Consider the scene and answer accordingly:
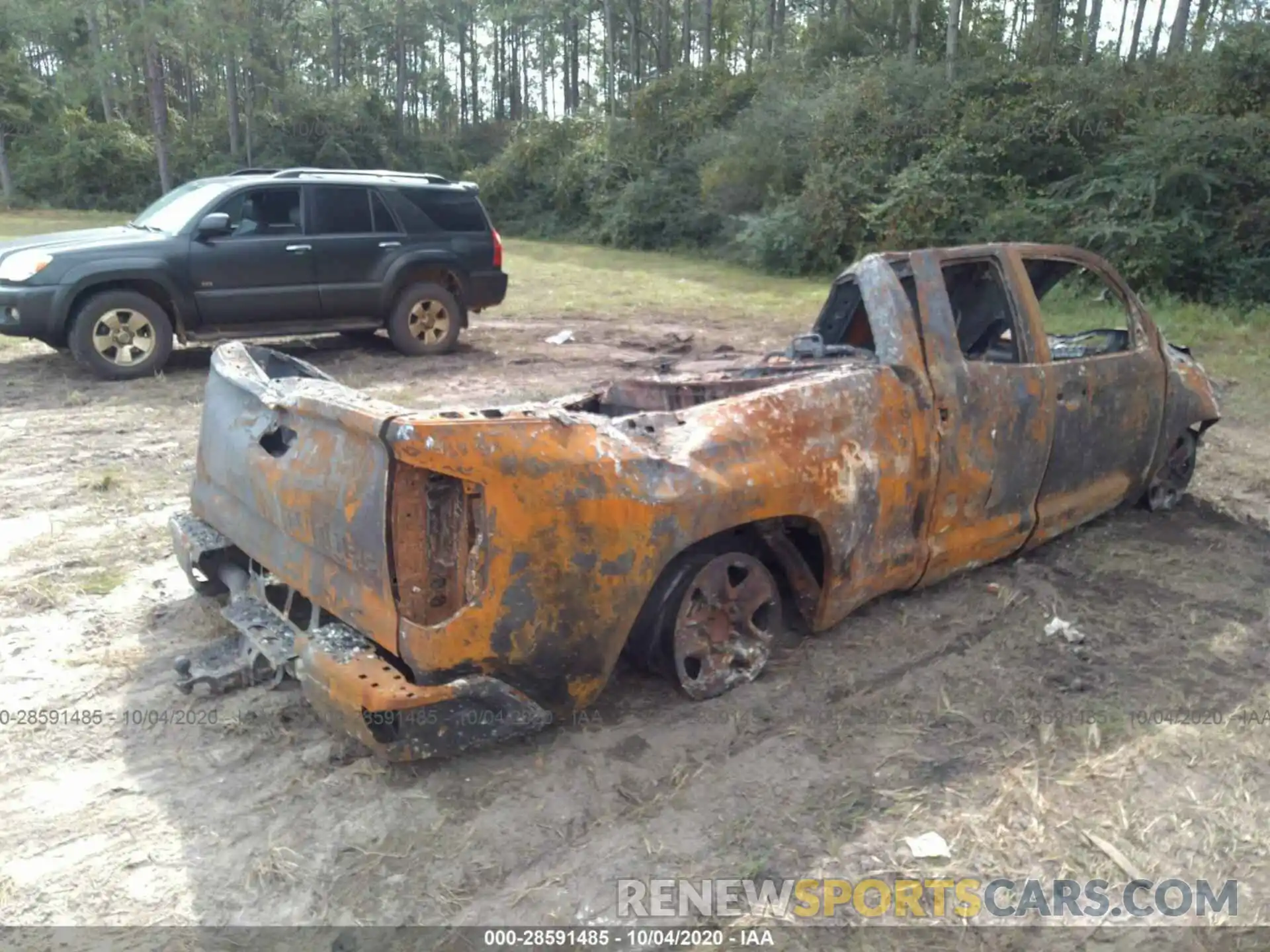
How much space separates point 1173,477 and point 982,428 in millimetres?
2351

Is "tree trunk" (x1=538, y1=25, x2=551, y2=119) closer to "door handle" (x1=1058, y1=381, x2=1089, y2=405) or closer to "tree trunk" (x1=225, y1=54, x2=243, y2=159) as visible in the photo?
"tree trunk" (x1=225, y1=54, x2=243, y2=159)

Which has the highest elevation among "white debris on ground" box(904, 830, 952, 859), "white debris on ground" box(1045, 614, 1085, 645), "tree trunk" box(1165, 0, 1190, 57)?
"tree trunk" box(1165, 0, 1190, 57)

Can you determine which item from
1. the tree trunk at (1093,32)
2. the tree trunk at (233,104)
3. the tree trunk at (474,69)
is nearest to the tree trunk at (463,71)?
the tree trunk at (474,69)

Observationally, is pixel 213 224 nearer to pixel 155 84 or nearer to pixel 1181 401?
pixel 1181 401

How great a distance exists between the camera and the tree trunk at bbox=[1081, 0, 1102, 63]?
22.5 meters

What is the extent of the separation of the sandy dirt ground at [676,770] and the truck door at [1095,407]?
36 cm

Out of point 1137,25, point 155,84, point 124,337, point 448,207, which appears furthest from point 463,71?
point 124,337

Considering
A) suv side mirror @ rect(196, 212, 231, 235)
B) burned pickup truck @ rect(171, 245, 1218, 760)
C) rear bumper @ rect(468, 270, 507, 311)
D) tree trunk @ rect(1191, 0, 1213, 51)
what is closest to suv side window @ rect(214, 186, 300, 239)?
suv side mirror @ rect(196, 212, 231, 235)

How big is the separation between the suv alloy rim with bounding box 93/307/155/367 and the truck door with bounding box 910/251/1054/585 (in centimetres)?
732

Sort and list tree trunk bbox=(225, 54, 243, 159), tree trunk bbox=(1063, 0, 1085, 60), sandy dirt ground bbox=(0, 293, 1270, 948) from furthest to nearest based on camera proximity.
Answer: tree trunk bbox=(225, 54, 243, 159), tree trunk bbox=(1063, 0, 1085, 60), sandy dirt ground bbox=(0, 293, 1270, 948)

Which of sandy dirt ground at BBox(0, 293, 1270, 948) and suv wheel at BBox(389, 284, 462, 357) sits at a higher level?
suv wheel at BBox(389, 284, 462, 357)

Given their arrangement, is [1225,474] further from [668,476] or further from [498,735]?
[498,735]

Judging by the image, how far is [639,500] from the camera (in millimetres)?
3320


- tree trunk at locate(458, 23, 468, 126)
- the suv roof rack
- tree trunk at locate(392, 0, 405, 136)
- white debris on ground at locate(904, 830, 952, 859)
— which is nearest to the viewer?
white debris on ground at locate(904, 830, 952, 859)
